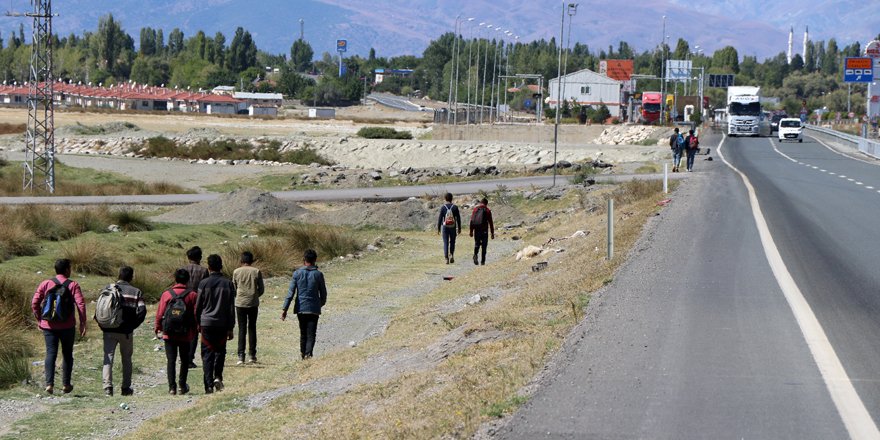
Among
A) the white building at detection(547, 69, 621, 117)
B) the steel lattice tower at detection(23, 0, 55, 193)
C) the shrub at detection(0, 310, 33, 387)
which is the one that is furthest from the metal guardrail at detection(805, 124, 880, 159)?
the white building at detection(547, 69, 621, 117)

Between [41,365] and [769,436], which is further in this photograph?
[41,365]

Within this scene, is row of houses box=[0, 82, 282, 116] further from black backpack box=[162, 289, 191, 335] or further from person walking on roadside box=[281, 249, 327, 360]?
black backpack box=[162, 289, 191, 335]

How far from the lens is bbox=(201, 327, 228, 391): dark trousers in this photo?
43.0 feet

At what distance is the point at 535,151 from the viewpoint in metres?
75.6

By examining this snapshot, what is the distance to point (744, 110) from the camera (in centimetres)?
8438

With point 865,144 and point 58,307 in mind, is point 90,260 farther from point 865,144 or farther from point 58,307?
point 865,144

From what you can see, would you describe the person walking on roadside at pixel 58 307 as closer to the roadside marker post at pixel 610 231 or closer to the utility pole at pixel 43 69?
the roadside marker post at pixel 610 231

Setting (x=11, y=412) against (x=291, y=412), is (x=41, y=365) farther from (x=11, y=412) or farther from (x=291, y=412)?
(x=291, y=412)

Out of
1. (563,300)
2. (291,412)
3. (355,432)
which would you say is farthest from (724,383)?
(563,300)

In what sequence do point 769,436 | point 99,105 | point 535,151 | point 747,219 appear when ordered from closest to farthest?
1. point 769,436
2. point 747,219
3. point 535,151
4. point 99,105

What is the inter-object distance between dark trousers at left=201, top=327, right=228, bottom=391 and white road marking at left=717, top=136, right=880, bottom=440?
6454mm

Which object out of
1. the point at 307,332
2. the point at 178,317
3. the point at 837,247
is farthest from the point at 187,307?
the point at 837,247

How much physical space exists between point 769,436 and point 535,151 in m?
68.4

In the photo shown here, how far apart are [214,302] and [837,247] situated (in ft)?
36.9
